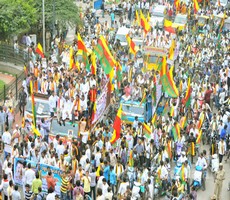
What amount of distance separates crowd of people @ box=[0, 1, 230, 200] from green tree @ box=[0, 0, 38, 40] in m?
2.10

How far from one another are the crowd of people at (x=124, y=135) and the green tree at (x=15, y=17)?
2.10 m

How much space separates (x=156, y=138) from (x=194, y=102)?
3.70 m

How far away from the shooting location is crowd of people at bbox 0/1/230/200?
17297 millimetres

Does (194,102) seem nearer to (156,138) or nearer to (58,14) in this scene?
(156,138)

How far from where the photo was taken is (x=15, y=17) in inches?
1204

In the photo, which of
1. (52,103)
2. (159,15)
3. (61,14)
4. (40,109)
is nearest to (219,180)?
(52,103)

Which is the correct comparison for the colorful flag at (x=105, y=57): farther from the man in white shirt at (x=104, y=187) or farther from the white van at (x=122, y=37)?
the white van at (x=122, y=37)

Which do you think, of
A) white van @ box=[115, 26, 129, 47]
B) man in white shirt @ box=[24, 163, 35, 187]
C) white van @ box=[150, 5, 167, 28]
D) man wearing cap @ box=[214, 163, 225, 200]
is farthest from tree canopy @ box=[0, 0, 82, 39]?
man wearing cap @ box=[214, 163, 225, 200]

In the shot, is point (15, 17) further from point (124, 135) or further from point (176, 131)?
point (176, 131)

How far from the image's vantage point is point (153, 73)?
25.5m

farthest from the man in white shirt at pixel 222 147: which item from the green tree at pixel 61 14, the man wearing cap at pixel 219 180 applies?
the green tree at pixel 61 14

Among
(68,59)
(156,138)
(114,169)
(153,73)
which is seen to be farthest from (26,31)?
(114,169)

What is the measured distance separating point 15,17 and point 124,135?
1265cm

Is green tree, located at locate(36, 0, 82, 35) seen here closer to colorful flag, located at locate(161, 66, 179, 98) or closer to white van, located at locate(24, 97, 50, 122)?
colorful flag, located at locate(161, 66, 179, 98)
